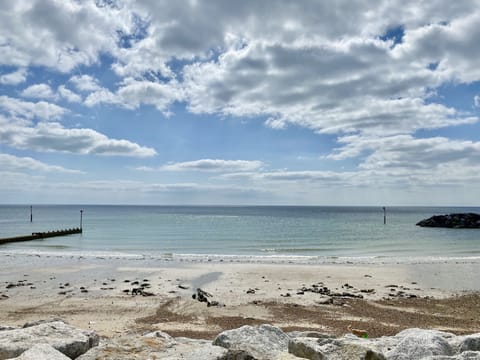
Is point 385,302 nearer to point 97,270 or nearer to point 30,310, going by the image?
point 30,310

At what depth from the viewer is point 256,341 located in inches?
236

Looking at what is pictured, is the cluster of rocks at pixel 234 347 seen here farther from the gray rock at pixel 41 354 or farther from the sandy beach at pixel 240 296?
the sandy beach at pixel 240 296

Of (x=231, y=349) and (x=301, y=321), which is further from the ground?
Answer: (x=231, y=349)

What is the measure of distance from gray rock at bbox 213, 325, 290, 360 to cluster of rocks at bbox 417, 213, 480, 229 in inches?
3189

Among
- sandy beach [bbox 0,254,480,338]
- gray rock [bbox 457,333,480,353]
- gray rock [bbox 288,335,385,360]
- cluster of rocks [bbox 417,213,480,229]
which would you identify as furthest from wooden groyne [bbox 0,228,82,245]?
cluster of rocks [bbox 417,213,480,229]

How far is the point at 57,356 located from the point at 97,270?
63.8 feet

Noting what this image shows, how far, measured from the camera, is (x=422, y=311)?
45.8 feet

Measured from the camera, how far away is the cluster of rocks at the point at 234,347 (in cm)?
504

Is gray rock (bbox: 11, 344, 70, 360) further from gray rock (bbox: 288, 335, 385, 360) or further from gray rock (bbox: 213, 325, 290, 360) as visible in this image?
gray rock (bbox: 288, 335, 385, 360)

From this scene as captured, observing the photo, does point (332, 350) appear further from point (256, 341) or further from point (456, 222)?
point (456, 222)

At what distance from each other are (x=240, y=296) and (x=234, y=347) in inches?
429

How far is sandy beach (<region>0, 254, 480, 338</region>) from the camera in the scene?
12.2 metres

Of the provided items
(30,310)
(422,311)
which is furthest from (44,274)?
(422,311)

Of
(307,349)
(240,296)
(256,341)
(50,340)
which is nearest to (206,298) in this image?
(240,296)
